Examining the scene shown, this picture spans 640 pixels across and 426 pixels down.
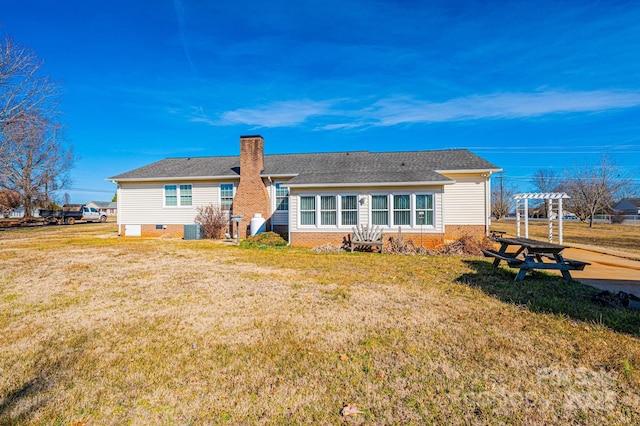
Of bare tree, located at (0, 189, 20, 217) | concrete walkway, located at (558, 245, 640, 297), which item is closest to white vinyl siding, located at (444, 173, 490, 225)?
concrete walkway, located at (558, 245, 640, 297)

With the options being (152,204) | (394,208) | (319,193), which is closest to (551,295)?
(394,208)

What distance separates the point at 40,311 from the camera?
218 inches

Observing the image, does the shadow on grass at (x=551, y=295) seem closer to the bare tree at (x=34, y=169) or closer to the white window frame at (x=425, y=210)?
the white window frame at (x=425, y=210)

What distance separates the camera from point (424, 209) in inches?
543

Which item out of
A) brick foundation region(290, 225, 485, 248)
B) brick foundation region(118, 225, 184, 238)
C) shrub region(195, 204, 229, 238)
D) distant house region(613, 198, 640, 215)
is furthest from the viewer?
distant house region(613, 198, 640, 215)

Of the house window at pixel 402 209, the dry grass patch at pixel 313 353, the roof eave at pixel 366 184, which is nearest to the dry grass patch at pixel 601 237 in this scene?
the roof eave at pixel 366 184

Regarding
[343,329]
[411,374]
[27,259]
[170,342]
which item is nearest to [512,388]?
[411,374]

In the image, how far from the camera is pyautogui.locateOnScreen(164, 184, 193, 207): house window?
A: 19828 mm

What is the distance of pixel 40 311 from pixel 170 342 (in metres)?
3.14

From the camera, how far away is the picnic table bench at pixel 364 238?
42.4ft

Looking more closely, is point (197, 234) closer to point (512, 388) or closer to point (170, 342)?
point (170, 342)

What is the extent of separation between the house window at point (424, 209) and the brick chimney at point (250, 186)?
342 inches

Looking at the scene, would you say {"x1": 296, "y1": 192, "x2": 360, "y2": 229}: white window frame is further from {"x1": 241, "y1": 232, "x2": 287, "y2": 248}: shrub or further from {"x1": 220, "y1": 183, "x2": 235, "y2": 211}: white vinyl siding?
{"x1": 220, "y1": 183, "x2": 235, "y2": 211}: white vinyl siding

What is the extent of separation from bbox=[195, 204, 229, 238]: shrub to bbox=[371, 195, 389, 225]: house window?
9253 mm
